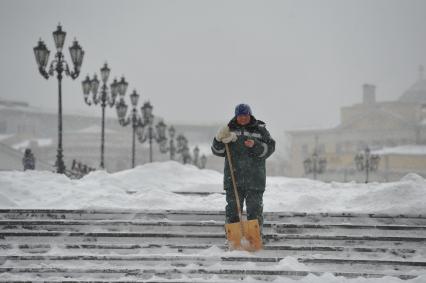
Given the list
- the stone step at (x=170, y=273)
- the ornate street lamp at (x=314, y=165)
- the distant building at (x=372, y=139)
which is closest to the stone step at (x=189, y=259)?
the stone step at (x=170, y=273)

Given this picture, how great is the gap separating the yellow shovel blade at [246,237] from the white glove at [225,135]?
104cm

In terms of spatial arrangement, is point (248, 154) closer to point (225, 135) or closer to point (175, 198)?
point (225, 135)

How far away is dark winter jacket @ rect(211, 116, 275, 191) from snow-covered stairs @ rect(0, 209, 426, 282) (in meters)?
0.77

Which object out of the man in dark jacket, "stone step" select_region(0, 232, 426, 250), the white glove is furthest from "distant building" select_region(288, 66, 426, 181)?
the white glove

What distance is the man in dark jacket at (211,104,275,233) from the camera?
612 cm

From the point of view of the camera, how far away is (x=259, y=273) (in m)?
5.42

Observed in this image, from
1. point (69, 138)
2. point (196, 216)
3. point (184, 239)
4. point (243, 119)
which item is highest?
point (69, 138)

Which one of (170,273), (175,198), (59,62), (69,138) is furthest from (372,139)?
(170,273)

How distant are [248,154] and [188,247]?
141cm

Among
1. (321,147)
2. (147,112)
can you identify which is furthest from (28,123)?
(147,112)

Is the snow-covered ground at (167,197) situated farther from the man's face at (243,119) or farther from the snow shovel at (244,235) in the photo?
the man's face at (243,119)

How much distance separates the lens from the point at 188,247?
6164mm

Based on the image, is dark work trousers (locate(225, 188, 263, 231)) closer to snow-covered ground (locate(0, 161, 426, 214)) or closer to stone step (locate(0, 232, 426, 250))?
stone step (locate(0, 232, 426, 250))

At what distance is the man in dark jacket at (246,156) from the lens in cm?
612
